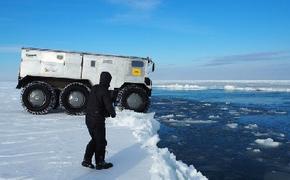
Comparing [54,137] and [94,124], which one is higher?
[94,124]

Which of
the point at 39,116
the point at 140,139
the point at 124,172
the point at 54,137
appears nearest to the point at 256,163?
the point at 140,139

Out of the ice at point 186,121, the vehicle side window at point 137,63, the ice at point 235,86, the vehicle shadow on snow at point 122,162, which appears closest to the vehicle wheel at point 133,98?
the vehicle side window at point 137,63

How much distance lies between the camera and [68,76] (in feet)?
42.3

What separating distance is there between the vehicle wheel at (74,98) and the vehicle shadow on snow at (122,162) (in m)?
5.03

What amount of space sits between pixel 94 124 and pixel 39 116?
721cm

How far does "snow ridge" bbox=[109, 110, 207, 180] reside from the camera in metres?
6.14

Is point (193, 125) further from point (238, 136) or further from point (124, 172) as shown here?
point (124, 172)

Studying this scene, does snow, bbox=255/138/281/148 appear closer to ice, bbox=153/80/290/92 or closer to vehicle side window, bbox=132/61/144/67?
vehicle side window, bbox=132/61/144/67

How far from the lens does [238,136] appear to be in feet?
40.1

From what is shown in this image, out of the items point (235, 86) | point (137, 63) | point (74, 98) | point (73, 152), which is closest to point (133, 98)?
point (137, 63)

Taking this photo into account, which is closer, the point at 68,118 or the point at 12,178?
the point at 12,178

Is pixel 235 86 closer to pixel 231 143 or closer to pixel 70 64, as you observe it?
pixel 70 64

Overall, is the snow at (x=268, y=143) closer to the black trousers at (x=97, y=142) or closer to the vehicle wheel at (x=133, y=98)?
the vehicle wheel at (x=133, y=98)

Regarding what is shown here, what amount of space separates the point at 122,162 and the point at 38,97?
7064 millimetres
